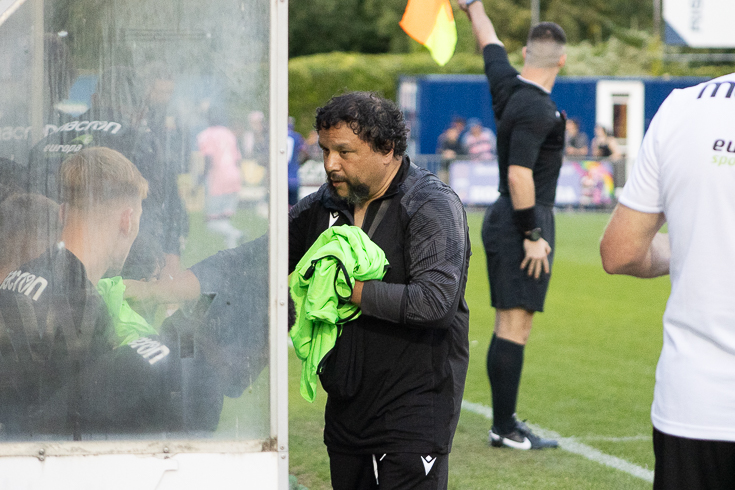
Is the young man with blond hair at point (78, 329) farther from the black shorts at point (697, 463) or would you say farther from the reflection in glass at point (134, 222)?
the black shorts at point (697, 463)

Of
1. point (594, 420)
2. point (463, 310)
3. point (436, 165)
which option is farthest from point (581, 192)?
point (463, 310)

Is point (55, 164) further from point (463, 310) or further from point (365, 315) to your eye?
point (463, 310)

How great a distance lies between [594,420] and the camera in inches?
227

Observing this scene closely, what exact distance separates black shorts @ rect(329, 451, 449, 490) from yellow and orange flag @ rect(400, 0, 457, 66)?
4.47 feet

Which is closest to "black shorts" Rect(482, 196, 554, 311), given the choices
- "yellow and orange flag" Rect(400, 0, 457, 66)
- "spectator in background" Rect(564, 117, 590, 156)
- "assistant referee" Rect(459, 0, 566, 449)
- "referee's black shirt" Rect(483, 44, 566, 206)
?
"assistant referee" Rect(459, 0, 566, 449)

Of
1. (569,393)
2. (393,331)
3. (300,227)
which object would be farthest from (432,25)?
(569,393)

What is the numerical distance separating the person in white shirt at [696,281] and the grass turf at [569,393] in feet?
7.91

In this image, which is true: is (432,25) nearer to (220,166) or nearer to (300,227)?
(300,227)

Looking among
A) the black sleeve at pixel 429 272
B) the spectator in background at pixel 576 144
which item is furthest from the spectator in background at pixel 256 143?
the spectator in background at pixel 576 144

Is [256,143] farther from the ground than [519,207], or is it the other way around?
[256,143]

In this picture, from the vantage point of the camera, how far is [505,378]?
489cm

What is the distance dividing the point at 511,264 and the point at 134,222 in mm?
2897

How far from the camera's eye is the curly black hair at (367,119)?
2650 millimetres

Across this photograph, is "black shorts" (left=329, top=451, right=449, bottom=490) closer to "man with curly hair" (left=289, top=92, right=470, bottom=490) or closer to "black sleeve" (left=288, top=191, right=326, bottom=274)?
"man with curly hair" (left=289, top=92, right=470, bottom=490)
